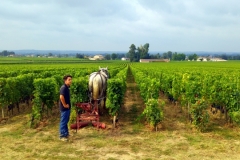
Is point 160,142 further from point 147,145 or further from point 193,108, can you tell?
point 193,108

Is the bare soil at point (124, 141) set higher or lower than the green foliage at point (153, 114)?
lower

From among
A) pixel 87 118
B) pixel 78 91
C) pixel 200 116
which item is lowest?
pixel 87 118

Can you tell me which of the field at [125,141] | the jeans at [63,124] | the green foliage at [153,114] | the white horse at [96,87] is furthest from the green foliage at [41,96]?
the green foliage at [153,114]

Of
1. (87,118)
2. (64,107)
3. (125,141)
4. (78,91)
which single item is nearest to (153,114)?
(125,141)

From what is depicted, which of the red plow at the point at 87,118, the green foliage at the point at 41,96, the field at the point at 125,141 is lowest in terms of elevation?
the field at the point at 125,141

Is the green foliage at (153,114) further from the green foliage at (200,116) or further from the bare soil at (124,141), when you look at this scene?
the green foliage at (200,116)

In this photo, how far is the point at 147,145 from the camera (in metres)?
9.29

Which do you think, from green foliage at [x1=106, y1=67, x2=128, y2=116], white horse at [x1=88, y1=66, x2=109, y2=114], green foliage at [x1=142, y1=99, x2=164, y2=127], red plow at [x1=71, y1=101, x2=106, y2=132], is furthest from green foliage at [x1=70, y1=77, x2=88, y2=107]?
green foliage at [x1=142, y1=99, x2=164, y2=127]

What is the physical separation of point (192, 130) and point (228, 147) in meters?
2.34

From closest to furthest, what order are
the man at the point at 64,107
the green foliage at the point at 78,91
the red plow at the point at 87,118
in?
the man at the point at 64,107, the red plow at the point at 87,118, the green foliage at the point at 78,91

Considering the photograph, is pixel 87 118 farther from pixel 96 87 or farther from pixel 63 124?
pixel 96 87

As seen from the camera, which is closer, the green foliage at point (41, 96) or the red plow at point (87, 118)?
the red plow at point (87, 118)

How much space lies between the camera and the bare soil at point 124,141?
328 inches

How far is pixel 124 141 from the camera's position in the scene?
9.73m
